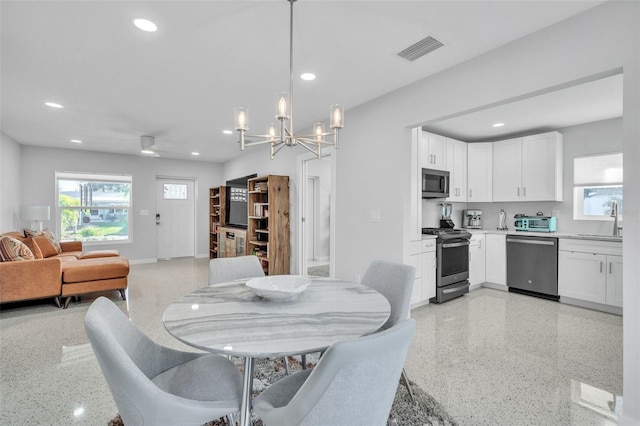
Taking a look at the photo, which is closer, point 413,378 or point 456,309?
point 413,378

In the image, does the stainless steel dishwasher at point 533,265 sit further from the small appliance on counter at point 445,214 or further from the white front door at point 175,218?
the white front door at point 175,218

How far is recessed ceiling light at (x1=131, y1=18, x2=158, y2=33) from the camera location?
6.81 ft

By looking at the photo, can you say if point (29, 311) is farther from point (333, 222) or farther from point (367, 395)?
point (367, 395)

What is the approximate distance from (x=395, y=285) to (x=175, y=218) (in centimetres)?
700

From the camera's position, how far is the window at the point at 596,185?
13.1ft

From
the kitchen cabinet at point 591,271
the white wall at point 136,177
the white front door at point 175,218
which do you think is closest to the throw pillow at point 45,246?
the white wall at point 136,177

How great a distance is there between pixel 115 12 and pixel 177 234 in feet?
21.1

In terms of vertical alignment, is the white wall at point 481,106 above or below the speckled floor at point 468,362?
above

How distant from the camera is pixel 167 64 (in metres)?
2.71

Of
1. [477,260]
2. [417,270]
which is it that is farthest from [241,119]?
[477,260]

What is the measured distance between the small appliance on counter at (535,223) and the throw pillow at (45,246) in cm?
723

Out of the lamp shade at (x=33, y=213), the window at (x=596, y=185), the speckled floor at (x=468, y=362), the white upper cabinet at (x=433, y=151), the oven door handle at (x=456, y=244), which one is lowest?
the speckled floor at (x=468, y=362)

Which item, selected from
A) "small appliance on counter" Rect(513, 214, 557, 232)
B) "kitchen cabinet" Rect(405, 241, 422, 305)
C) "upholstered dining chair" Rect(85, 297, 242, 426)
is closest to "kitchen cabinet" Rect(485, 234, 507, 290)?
"small appliance on counter" Rect(513, 214, 557, 232)

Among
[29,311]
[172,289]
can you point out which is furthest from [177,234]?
[29,311]
